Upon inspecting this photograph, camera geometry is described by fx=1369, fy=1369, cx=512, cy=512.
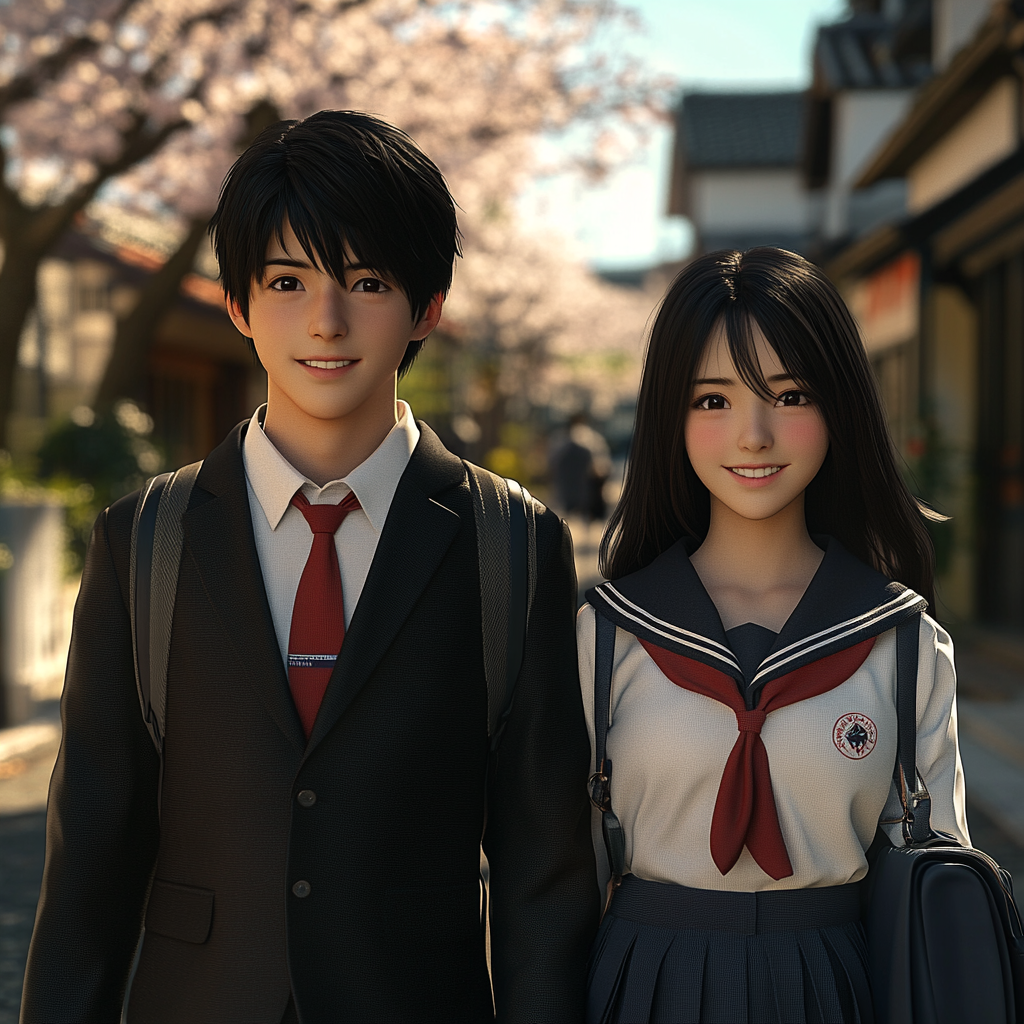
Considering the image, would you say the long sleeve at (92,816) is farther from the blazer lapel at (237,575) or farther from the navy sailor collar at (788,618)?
the navy sailor collar at (788,618)

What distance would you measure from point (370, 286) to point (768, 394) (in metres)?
0.67

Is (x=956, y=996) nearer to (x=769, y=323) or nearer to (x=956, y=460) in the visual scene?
(x=769, y=323)

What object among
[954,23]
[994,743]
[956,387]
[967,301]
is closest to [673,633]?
[994,743]

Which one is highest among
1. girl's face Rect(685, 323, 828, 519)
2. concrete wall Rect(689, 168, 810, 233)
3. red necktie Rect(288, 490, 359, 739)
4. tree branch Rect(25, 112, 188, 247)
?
concrete wall Rect(689, 168, 810, 233)

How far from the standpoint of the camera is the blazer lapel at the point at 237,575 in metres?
2.04

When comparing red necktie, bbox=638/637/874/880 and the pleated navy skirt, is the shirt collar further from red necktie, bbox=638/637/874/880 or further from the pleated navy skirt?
the pleated navy skirt

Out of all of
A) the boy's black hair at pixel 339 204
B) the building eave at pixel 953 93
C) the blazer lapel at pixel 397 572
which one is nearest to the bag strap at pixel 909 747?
the blazer lapel at pixel 397 572

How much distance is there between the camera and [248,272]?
214 centimetres

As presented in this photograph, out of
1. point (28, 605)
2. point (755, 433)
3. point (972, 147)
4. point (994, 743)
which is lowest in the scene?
point (994, 743)

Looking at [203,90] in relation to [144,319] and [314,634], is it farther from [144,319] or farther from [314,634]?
[314,634]

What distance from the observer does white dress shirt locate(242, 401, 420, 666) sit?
212 cm

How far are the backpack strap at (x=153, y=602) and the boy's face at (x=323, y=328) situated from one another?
30 cm

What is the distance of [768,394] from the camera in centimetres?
226

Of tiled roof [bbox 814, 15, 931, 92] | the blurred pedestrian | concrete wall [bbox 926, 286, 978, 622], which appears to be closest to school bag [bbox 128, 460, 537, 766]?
concrete wall [bbox 926, 286, 978, 622]
